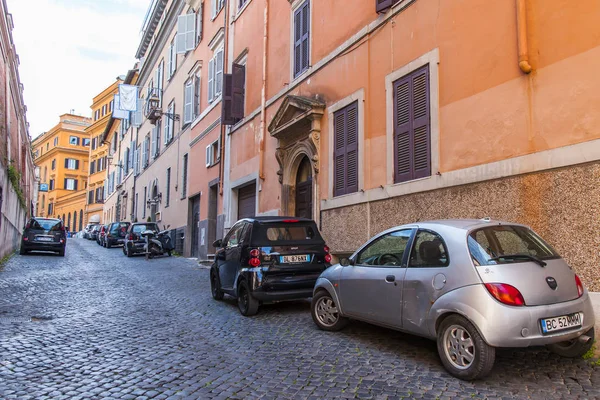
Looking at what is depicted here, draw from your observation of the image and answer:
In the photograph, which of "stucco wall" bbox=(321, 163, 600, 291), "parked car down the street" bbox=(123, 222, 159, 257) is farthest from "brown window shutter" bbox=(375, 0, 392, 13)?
"parked car down the street" bbox=(123, 222, 159, 257)

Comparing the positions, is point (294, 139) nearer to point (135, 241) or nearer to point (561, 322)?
point (561, 322)

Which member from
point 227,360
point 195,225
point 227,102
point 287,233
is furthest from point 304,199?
point 195,225

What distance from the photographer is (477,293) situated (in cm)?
425

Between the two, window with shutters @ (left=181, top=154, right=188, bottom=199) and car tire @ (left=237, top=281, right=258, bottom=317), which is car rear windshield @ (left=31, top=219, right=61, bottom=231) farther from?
car tire @ (left=237, top=281, right=258, bottom=317)

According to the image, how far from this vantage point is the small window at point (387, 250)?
538cm

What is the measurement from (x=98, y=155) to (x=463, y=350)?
215 ft

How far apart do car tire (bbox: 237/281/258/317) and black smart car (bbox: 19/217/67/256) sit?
50.8 feet

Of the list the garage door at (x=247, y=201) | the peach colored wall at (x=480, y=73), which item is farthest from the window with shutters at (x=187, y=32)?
the peach colored wall at (x=480, y=73)

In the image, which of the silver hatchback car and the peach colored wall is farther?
the peach colored wall

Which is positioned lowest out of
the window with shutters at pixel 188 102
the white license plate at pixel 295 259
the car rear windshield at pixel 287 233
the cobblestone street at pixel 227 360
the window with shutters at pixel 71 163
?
the cobblestone street at pixel 227 360

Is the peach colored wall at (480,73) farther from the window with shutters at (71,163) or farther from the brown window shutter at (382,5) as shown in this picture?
the window with shutters at (71,163)

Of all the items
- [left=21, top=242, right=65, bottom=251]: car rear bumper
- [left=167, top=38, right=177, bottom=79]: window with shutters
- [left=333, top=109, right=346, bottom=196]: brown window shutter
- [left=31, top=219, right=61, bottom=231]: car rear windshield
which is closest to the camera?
[left=333, top=109, right=346, bottom=196]: brown window shutter

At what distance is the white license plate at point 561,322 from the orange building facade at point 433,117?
4.81 ft

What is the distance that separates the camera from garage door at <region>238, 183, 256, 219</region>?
1603 cm
